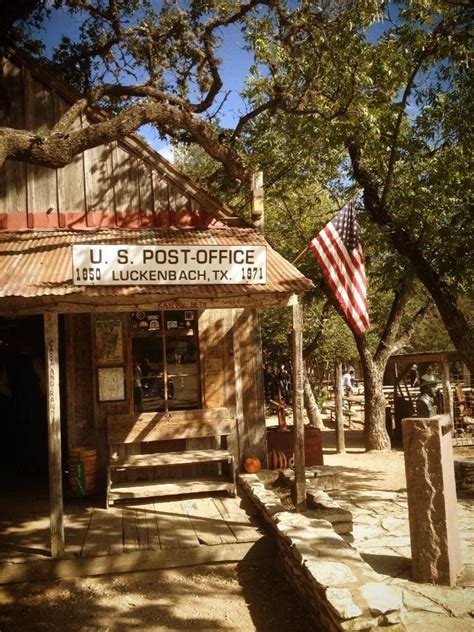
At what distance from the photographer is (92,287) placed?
5867mm

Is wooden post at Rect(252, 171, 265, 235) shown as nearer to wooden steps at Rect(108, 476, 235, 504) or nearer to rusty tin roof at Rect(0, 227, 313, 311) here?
rusty tin roof at Rect(0, 227, 313, 311)

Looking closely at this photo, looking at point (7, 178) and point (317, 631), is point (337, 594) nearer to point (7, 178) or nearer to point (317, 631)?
point (317, 631)

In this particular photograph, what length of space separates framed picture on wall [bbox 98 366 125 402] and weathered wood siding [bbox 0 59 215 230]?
2.39 metres

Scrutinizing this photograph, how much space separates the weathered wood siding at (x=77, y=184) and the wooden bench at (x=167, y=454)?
3.22 metres

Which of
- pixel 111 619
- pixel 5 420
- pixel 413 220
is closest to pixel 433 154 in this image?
pixel 413 220

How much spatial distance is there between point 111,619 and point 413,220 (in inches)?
308

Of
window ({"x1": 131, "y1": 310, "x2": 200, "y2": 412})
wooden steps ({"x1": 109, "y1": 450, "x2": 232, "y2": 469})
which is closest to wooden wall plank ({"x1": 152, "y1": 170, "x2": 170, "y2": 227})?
window ({"x1": 131, "y1": 310, "x2": 200, "y2": 412})

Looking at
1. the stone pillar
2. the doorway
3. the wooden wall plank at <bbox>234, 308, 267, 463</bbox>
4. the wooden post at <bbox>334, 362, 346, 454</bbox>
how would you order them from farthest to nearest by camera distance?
the wooden post at <bbox>334, 362, 346, 454</bbox> < the doorway < the wooden wall plank at <bbox>234, 308, 267, 463</bbox> < the stone pillar

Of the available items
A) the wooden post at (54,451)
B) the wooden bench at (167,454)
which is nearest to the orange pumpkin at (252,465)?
the wooden bench at (167,454)

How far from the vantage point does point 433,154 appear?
35.1ft

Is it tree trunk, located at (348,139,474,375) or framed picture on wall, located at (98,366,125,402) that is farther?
tree trunk, located at (348,139,474,375)

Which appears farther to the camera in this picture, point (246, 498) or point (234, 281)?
point (246, 498)

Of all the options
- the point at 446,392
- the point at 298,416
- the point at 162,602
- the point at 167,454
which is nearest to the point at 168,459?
the point at 167,454

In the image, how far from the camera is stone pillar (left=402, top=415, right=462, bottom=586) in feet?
16.7
